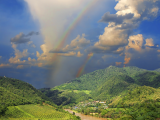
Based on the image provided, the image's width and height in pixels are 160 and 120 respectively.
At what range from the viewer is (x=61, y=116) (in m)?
98.8

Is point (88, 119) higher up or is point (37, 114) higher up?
point (37, 114)

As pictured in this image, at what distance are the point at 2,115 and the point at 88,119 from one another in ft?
237

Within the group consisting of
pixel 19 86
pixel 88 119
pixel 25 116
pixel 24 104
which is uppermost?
pixel 19 86

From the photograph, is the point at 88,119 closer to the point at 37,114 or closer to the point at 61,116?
the point at 61,116

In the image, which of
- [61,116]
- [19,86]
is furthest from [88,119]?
[19,86]

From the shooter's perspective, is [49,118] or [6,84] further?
[6,84]

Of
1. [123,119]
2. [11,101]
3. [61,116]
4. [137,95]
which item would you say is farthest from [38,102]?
[123,119]

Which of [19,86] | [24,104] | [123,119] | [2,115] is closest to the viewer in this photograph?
[123,119]

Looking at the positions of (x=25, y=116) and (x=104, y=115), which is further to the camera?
(x=104, y=115)

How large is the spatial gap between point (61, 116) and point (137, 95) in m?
83.3

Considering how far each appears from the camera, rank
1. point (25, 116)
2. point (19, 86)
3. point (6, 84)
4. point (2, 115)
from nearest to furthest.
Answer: point (2, 115), point (25, 116), point (6, 84), point (19, 86)

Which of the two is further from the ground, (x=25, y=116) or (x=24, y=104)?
(x=24, y=104)

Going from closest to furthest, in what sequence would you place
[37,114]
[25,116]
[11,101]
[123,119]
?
1. [123,119]
2. [25,116]
3. [37,114]
4. [11,101]

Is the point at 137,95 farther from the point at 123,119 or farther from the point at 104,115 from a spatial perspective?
the point at 123,119
